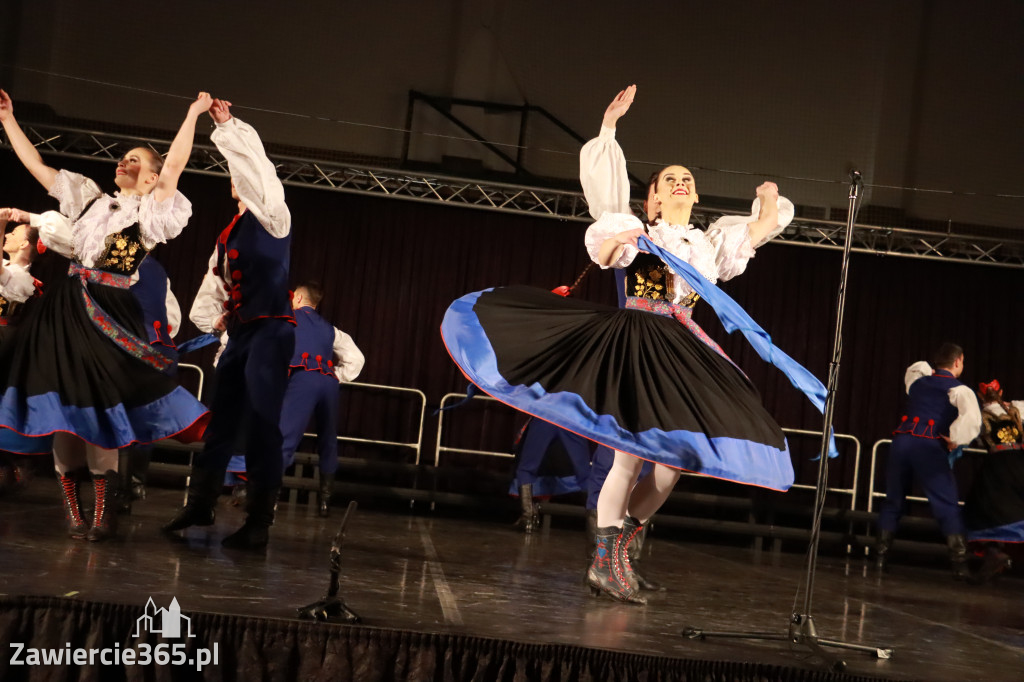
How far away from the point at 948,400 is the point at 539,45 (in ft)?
13.2

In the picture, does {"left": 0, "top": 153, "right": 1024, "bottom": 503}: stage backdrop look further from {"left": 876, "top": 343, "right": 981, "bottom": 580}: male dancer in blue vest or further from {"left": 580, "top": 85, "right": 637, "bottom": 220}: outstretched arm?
{"left": 580, "top": 85, "right": 637, "bottom": 220}: outstretched arm

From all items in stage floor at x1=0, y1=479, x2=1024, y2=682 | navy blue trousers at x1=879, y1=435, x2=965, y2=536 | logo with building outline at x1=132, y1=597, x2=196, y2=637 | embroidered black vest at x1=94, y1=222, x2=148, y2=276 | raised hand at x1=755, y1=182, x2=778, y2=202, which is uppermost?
raised hand at x1=755, y1=182, x2=778, y2=202

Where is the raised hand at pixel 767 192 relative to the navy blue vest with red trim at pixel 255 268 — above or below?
above

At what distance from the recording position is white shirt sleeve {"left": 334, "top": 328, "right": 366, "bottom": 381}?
629 centimetres

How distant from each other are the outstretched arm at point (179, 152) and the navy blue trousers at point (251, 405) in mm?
563

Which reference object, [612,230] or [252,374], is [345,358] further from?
[612,230]

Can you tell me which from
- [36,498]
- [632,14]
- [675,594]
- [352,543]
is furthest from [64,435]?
[632,14]

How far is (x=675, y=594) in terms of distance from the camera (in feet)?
12.0

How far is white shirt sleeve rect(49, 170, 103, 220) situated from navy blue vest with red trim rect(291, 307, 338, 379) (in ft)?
7.87

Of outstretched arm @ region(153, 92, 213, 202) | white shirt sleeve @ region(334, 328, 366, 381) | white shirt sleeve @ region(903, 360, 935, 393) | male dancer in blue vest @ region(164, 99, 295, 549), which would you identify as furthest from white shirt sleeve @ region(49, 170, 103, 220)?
white shirt sleeve @ region(903, 360, 935, 393)

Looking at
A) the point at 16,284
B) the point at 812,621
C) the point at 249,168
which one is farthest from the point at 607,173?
the point at 16,284

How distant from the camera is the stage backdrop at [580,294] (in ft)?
26.9

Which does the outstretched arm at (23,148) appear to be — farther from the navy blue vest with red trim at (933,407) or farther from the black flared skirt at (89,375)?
the navy blue vest with red trim at (933,407)

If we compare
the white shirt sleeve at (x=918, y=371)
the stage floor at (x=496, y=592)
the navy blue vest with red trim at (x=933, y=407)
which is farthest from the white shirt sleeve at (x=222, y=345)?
the white shirt sleeve at (x=918, y=371)
